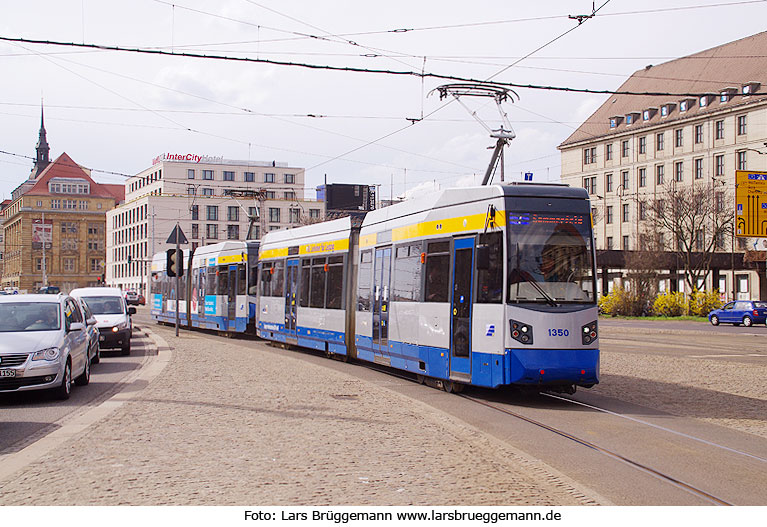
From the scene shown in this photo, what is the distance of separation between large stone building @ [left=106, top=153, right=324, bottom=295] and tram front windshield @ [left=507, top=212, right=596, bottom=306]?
9766cm

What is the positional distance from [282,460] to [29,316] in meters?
8.47

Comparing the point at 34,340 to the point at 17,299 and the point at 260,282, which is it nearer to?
the point at 17,299

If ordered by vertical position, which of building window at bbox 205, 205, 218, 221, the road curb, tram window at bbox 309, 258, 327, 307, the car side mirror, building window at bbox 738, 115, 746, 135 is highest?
building window at bbox 738, 115, 746, 135

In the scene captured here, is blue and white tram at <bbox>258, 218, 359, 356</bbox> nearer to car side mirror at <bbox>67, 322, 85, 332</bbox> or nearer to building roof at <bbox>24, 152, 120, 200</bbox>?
car side mirror at <bbox>67, 322, 85, 332</bbox>

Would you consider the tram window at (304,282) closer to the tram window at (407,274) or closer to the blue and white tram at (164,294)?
the tram window at (407,274)

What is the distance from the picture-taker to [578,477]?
26.0 ft

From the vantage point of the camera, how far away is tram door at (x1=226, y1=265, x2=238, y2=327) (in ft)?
105

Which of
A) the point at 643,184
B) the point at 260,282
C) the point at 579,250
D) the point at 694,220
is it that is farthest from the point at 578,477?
the point at 643,184

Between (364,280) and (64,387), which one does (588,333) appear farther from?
(64,387)

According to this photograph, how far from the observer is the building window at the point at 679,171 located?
81.6m

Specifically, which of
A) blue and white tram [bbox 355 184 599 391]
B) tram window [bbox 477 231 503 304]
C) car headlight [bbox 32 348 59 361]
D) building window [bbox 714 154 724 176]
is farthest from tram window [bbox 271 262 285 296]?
building window [bbox 714 154 724 176]

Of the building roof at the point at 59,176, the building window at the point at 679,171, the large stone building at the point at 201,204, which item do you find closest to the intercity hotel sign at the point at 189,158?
the large stone building at the point at 201,204

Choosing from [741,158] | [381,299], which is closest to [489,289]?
[381,299]

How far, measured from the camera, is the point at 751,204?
23.0 metres
